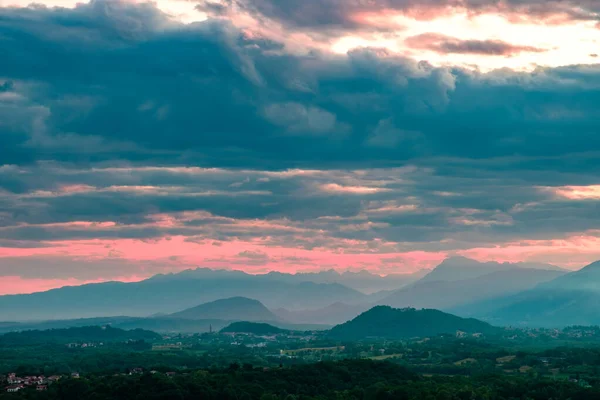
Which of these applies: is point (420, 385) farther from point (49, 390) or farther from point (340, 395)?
point (49, 390)

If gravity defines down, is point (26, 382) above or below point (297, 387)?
above

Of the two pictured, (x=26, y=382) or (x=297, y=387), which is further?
(x=26, y=382)

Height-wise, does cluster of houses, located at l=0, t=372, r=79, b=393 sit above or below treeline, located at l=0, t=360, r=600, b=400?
above

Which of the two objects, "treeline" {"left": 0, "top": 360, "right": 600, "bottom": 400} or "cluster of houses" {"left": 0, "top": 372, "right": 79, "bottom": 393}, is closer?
"treeline" {"left": 0, "top": 360, "right": 600, "bottom": 400}

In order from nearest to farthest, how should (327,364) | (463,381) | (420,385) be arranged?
(420,385) → (463,381) → (327,364)

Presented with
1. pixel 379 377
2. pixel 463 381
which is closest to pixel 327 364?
pixel 379 377

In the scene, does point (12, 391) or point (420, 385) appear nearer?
point (12, 391)
